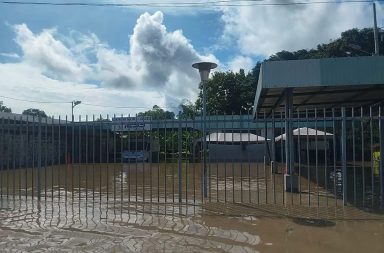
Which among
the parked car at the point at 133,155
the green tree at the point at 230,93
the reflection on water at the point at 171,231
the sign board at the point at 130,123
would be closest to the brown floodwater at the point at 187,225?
the reflection on water at the point at 171,231

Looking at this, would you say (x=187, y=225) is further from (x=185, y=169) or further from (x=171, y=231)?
(x=185, y=169)

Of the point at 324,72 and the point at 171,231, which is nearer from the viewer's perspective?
the point at 171,231

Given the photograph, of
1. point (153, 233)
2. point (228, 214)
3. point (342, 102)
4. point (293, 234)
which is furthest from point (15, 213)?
point (342, 102)

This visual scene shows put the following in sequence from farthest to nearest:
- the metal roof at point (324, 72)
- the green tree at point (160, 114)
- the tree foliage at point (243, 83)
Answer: the tree foliage at point (243, 83)
the green tree at point (160, 114)
the metal roof at point (324, 72)

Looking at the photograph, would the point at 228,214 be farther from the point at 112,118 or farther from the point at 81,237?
the point at 112,118

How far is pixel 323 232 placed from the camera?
299 inches

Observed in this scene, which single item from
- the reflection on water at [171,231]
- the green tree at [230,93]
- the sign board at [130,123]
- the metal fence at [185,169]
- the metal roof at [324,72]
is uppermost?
the green tree at [230,93]

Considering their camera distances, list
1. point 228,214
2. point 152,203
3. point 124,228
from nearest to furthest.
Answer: point 124,228 → point 228,214 → point 152,203

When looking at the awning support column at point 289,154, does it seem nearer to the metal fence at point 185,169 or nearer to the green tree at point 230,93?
the metal fence at point 185,169

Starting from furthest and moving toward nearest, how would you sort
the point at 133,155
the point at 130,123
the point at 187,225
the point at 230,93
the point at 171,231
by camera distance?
the point at 230,93 → the point at 133,155 → the point at 130,123 → the point at 187,225 → the point at 171,231

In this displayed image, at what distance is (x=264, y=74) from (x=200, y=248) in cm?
608

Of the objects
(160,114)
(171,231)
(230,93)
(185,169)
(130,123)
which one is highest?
(230,93)

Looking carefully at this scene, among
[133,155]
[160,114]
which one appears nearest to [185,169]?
[133,155]

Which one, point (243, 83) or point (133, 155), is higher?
point (243, 83)
